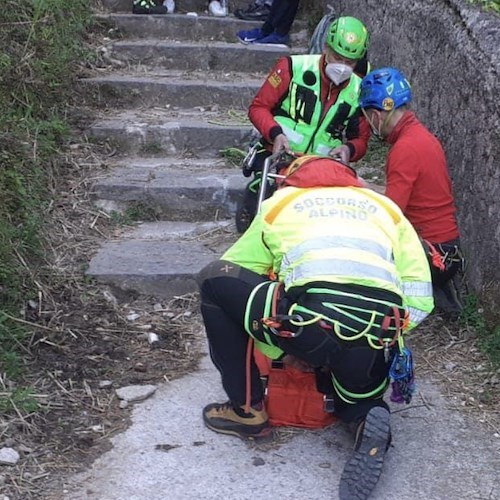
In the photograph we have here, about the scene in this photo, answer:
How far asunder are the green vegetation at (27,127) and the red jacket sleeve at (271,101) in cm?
137

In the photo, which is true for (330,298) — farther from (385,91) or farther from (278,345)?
(385,91)

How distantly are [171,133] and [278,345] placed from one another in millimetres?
3221

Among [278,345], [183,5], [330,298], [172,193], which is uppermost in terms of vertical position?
[183,5]

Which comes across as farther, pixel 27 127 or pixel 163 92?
pixel 163 92

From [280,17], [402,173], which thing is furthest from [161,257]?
[280,17]

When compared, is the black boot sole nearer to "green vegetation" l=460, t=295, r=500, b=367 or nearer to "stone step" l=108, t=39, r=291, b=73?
"green vegetation" l=460, t=295, r=500, b=367

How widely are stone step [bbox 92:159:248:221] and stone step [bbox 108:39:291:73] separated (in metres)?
1.65

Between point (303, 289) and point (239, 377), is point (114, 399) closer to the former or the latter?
point (239, 377)

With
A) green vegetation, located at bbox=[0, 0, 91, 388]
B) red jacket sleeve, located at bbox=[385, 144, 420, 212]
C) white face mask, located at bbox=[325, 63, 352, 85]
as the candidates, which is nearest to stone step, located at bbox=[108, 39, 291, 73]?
green vegetation, located at bbox=[0, 0, 91, 388]

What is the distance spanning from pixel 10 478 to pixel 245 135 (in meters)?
3.54

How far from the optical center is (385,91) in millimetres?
3973

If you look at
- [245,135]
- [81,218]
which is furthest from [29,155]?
[245,135]

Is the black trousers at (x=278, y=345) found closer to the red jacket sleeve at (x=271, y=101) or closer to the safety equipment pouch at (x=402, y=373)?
the safety equipment pouch at (x=402, y=373)

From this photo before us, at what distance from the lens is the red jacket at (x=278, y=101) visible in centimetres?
462
